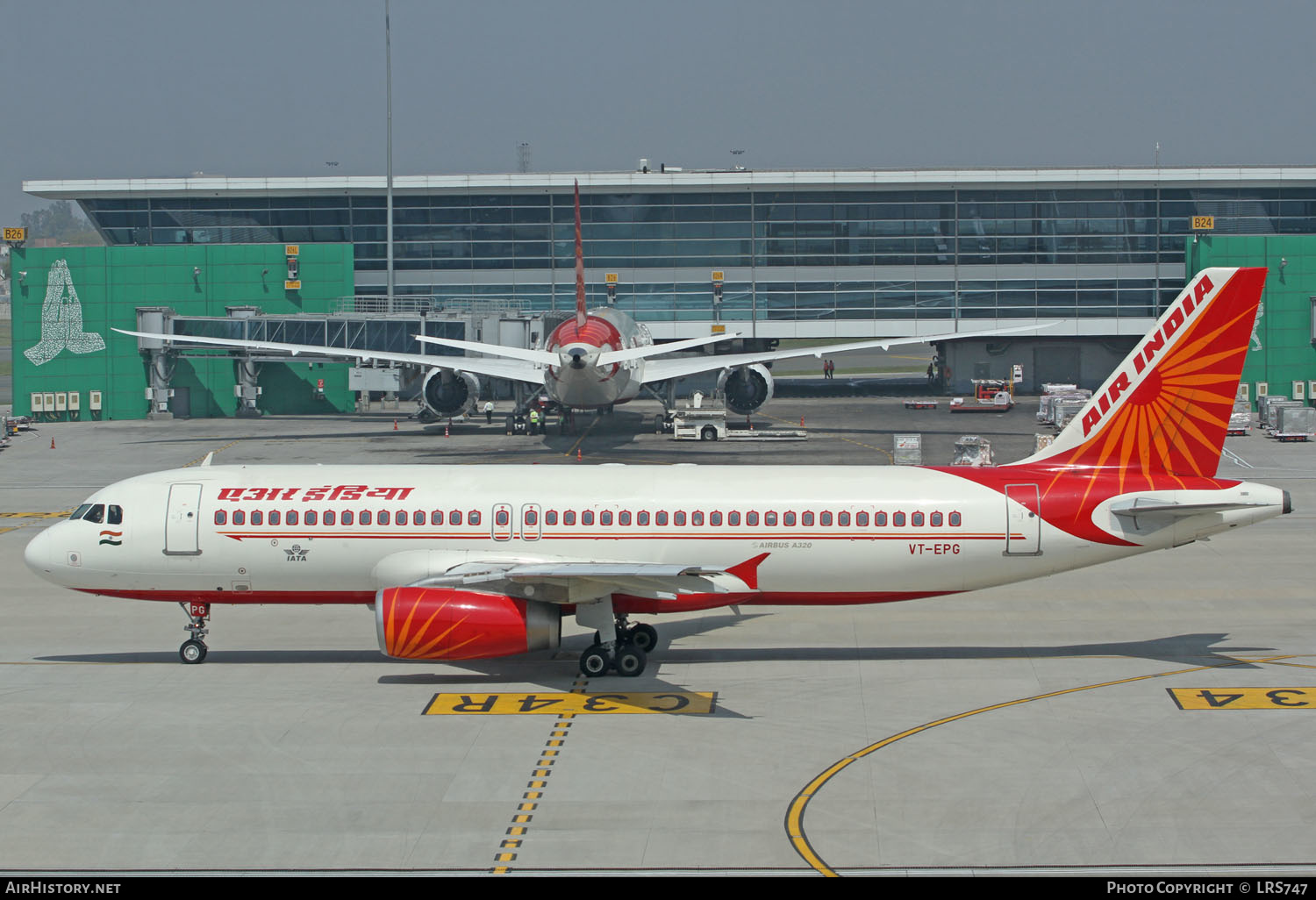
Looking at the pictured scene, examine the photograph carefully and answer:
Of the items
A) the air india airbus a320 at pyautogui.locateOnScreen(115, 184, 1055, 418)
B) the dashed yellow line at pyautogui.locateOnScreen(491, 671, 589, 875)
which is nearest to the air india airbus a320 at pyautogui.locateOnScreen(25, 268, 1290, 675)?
the dashed yellow line at pyautogui.locateOnScreen(491, 671, 589, 875)

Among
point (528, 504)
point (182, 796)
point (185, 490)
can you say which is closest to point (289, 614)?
point (185, 490)

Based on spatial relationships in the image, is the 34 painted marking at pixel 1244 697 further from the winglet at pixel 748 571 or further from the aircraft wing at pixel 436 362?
the aircraft wing at pixel 436 362

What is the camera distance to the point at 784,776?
21.1m

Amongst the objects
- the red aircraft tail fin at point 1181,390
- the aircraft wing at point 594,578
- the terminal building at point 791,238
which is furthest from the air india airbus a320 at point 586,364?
the aircraft wing at point 594,578

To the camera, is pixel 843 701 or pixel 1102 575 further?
pixel 1102 575

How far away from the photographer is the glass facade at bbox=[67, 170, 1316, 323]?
10669 cm

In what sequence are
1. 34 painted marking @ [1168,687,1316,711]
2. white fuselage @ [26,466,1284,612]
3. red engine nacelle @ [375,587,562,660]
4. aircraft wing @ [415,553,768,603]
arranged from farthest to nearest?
white fuselage @ [26,466,1284,612] → aircraft wing @ [415,553,768,603] → red engine nacelle @ [375,587,562,660] → 34 painted marking @ [1168,687,1316,711]

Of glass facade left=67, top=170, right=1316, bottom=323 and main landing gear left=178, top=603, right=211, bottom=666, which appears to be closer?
main landing gear left=178, top=603, right=211, bottom=666

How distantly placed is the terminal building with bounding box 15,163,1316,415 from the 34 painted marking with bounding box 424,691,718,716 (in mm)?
80022

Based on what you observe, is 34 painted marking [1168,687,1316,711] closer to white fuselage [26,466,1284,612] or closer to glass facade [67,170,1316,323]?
white fuselage [26,466,1284,612]

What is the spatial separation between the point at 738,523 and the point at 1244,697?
10.1 m

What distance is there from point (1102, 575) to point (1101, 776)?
17440 millimetres

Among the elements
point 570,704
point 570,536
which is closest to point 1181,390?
point 570,536

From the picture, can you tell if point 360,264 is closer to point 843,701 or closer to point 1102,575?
point 1102,575
